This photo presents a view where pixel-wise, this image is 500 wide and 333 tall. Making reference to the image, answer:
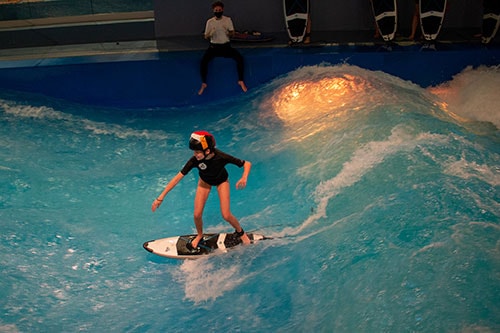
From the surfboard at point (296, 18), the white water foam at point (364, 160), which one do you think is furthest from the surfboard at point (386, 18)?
the white water foam at point (364, 160)

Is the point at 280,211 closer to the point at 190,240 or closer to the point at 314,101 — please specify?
the point at 190,240

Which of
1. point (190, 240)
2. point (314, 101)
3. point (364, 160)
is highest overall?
point (314, 101)

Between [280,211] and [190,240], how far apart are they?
125 centimetres

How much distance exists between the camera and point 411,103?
8.52 meters

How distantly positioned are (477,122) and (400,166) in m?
2.19

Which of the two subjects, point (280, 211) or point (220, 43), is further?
point (220, 43)

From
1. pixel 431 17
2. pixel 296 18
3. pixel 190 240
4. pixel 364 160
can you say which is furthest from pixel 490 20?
pixel 190 240

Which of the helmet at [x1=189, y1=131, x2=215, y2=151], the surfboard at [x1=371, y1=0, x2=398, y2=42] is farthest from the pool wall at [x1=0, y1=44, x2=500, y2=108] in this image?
the helmet at [x1=189, y1=131, x2=215, y2=151]

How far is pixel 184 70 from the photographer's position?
9797 mm

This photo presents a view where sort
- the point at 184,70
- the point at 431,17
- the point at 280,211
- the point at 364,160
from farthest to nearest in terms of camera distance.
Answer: the point at 431,17
the point at 184,70
the point at 364,160
the point at 280,211

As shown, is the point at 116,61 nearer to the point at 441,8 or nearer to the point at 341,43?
the point at 341,43

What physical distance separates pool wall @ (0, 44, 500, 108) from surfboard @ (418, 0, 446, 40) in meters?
0.33

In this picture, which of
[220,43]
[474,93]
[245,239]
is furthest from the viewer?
[220,43]

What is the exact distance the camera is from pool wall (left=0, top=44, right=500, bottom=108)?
9570mm
